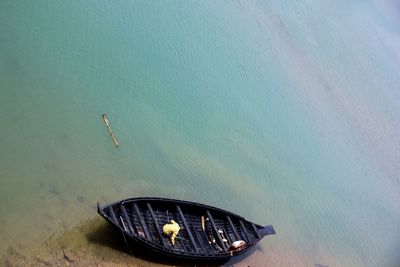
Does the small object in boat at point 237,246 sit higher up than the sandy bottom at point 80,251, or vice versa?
the sandy bottom at point 80,251

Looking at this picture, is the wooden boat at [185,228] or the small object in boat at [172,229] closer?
the wooden boat at [185,228]

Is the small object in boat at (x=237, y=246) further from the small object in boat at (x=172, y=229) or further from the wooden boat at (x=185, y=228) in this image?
the small object in boat at (x=172, y=229)

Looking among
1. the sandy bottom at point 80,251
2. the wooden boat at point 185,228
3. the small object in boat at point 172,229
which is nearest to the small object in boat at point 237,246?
the wooden boat at point 185,228

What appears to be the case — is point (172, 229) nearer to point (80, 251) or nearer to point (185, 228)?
point (185, 228)

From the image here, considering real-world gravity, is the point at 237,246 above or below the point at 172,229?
below

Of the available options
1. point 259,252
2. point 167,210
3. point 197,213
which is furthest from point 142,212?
point 259,252

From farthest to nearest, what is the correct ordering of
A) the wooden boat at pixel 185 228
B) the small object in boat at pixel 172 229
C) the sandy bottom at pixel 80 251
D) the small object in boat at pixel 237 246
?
the small object in boat at pixel 237 246
the small object in boat at pixel 172 229
the wooden boat at pixel 185 228
the sandy bottom at pixel 80 251

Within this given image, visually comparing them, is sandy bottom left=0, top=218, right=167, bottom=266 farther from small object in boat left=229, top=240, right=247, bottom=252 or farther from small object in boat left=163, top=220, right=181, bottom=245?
small object in boat left=229, top=240, right=247, bottom=252

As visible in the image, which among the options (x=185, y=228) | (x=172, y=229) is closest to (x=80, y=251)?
(x=172, y=229)

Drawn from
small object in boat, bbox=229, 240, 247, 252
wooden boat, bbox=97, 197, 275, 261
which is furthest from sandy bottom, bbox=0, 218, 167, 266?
small object in boat, bbox=229, 240, 247, 252
